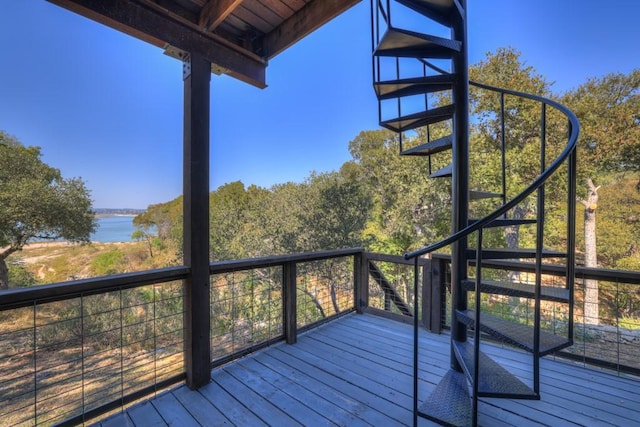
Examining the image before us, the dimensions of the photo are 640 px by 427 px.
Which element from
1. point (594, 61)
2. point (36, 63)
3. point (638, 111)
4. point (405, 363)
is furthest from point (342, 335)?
point (36, 63)

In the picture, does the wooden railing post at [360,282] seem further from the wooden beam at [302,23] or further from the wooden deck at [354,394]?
the wooden beam at [302,23]

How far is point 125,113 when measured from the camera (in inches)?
527

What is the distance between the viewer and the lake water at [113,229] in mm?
9133

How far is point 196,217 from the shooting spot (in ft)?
6.14

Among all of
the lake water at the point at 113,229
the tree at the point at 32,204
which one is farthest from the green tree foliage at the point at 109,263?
the tree at the point at 32,204

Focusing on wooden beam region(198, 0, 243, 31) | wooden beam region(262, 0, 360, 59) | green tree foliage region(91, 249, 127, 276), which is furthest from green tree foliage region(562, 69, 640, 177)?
green tree foliage region(91, 249, 127, 276)

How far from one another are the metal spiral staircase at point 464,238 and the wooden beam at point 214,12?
950 mm

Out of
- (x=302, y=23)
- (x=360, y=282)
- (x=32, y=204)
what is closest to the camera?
(x=302, y=23)

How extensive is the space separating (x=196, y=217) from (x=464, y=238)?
1747 mm

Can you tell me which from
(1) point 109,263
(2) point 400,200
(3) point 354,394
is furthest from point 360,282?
(1) point 109,263

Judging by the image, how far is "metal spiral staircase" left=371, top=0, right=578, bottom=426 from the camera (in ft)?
4.21

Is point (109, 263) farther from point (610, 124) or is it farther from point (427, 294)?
point (610, 124)

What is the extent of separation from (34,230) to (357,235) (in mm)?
9280

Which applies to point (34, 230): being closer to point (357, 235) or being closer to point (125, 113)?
point (125, 113)
